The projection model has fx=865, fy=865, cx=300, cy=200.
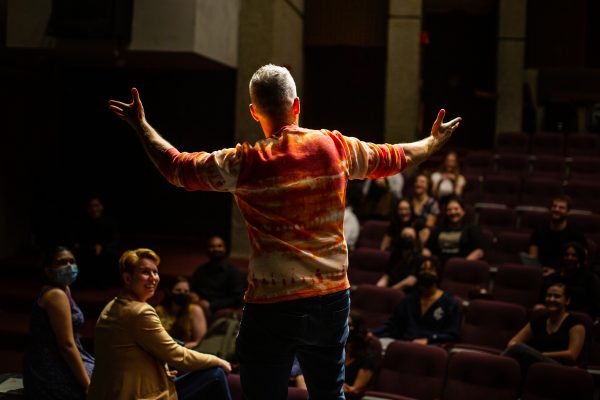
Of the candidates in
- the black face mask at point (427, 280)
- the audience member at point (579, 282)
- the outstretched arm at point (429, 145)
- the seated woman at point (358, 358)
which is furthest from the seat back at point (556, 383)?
the outstretched arm at point (429, 145)

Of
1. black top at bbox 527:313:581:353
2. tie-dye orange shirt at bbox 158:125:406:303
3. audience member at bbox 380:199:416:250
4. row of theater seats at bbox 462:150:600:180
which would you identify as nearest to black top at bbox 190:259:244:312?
audience member at bbox 380:199:416:250

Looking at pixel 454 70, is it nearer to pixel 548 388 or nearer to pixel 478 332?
pixel 478 332

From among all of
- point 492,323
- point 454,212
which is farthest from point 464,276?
point 492,323

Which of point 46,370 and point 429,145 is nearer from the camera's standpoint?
point 429,145

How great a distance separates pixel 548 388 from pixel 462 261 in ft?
7.38

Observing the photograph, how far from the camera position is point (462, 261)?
275 inches

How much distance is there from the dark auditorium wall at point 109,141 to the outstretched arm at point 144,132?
7334mm

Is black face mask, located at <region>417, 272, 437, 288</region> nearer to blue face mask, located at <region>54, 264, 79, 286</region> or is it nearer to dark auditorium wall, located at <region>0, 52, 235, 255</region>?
blue face mask, located at <region>54, 264, 79, 286</region>

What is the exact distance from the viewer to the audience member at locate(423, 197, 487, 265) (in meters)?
7.39

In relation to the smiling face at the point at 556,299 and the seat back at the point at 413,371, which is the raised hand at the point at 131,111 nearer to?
the seat back at the point at 413,371

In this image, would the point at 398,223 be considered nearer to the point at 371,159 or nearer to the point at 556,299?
the point at 556,299

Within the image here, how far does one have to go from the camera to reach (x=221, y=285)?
6898 mm

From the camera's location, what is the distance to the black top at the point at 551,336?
5.47m

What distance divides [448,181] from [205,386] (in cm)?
570
